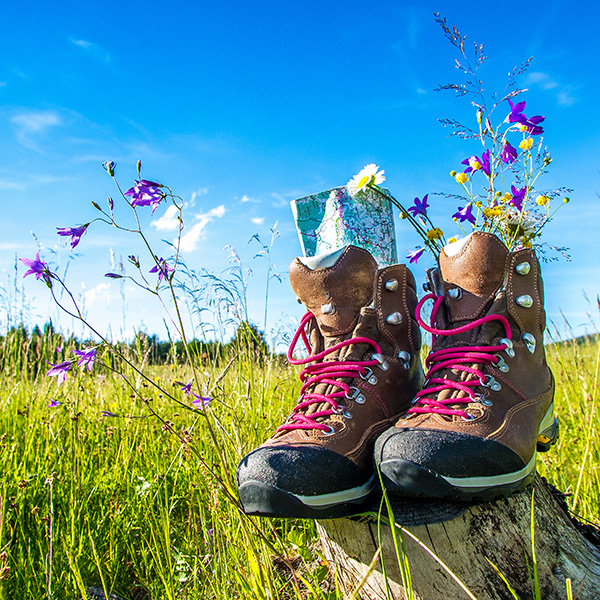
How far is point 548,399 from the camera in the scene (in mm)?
1486

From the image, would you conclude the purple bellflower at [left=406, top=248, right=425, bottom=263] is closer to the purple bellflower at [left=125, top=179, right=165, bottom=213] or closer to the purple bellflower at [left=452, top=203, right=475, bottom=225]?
the purple bellflower at [left=452, top=203, right=475, bottom=225]

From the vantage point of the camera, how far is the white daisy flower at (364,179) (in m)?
1.85

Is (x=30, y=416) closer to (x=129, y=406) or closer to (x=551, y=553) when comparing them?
(x=129, y=406)

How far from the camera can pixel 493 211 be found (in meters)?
1.75

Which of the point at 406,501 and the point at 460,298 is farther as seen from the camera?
the point at 460,298

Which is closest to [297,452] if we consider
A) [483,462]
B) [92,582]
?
[483,462]

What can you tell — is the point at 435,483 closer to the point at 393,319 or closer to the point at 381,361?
the point at 381,361

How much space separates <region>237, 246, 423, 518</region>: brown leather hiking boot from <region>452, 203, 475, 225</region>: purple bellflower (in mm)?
541

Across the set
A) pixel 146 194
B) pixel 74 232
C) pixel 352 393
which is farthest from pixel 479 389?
pixel 74 232

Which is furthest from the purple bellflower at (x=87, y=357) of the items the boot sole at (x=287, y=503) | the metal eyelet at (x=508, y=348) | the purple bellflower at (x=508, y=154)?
the purple bellflower at (x=508, y=154)

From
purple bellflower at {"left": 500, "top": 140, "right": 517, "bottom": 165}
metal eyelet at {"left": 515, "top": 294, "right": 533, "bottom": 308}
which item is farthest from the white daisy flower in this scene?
metal eyelet at {"left": 515, "top": 294, "right": 533, "bottom": 308}

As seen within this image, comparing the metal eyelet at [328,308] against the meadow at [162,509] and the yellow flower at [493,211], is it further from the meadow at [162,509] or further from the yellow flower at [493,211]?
the yellow flower at [493,211]

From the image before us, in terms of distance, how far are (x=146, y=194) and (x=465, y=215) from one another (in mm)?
1274

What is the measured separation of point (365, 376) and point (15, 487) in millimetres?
1923
